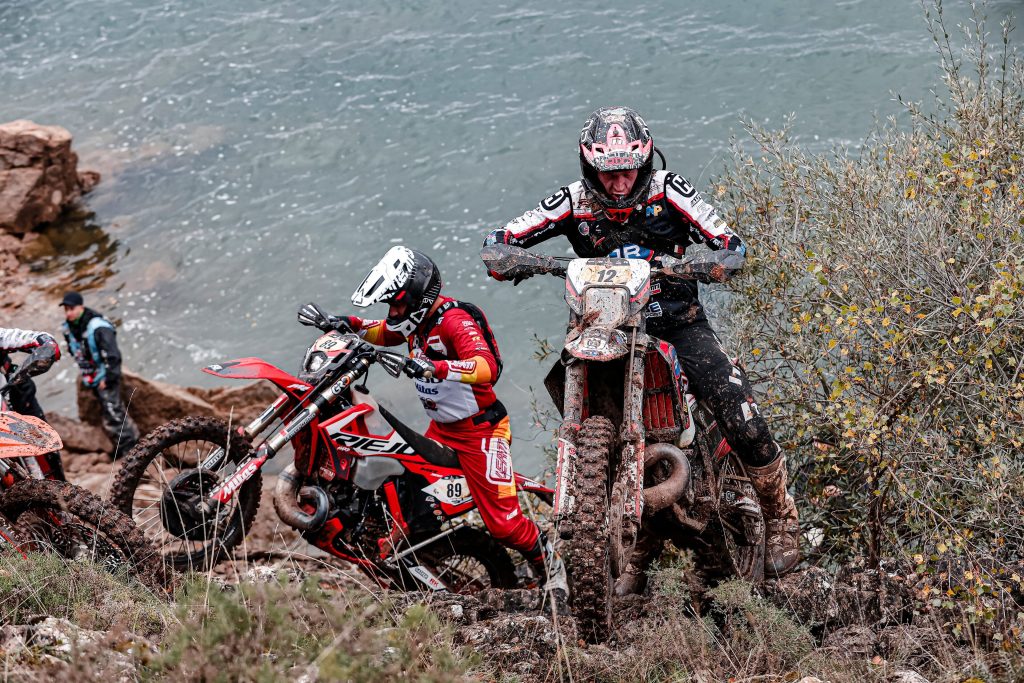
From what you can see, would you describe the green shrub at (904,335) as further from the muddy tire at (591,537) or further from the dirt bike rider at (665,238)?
the muddy tire at (591,537)

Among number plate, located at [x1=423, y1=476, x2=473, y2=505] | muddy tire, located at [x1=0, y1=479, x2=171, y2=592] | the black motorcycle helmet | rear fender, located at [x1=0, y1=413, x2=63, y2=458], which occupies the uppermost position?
the black motorcycle helmet

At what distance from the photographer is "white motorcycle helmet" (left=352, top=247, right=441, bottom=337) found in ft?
22.0

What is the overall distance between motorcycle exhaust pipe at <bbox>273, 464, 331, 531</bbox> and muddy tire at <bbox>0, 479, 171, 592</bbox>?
879 millimetres

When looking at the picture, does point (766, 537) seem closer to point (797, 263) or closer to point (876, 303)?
point (876, 303)

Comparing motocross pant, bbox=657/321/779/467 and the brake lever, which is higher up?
the brake lever

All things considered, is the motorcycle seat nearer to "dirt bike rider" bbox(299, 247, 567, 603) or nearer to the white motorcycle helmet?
"dirt bike rider" bbox(299, 247, 567, 603)

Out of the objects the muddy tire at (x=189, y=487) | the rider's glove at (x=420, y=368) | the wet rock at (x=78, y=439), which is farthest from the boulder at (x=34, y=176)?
the rider's glove at (x=420, y=368)

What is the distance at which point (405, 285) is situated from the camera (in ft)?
22.1

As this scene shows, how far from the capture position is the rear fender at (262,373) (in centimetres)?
693

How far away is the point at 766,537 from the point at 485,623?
198 cm

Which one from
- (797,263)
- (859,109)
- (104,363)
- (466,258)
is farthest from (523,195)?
(797,263)

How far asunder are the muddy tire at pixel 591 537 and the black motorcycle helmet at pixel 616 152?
1553 millimetres

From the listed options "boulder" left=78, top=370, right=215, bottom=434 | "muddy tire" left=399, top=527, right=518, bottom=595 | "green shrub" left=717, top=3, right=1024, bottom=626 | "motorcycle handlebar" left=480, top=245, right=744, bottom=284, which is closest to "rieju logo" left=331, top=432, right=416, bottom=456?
"muddy tire" left=399, top=527, right=518, bottom=595

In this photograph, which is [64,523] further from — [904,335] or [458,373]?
[904,335]
